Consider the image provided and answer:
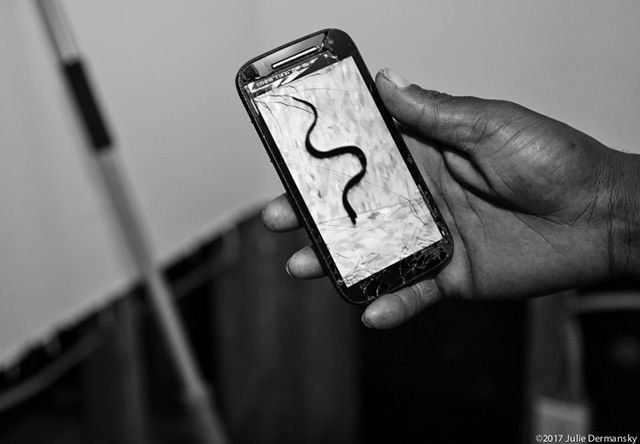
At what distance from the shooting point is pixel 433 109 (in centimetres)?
52

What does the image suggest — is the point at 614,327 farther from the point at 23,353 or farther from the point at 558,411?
the point at 23,353

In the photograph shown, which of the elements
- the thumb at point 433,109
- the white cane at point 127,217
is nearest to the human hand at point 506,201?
the thumb at point 433,109

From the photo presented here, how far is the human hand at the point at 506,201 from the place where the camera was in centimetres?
52

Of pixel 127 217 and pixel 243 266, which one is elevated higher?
pixel 127 217

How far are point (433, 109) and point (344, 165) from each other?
8 centimetres

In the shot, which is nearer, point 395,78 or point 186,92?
point 395,78

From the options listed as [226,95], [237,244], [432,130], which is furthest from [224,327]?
[432,130]

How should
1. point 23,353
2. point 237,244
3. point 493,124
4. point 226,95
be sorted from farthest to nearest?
point 237,244
point 226,95
point 23,353
point 493,124

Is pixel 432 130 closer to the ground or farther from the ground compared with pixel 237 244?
farther from the ground

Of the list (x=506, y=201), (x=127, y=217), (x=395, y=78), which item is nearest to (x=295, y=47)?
(x=395, y=78)

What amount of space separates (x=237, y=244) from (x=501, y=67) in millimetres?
589

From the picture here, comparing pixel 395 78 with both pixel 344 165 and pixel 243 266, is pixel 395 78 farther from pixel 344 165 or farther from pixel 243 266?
pixel 243 266

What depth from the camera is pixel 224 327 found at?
1.05 m

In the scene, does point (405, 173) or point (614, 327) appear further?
point (614, 327)
